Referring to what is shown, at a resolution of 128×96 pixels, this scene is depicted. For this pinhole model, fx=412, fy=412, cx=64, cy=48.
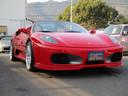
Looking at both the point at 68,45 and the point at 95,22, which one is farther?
the point at 95,22

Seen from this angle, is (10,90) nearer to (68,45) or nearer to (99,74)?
(68,45)

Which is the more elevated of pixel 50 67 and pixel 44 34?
pixel 44 34

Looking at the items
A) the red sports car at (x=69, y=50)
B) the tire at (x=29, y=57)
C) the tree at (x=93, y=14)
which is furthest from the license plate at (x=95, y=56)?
the tree at (x=93, y=14)

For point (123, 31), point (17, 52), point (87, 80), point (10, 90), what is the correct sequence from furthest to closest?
1. point (123, 31)
2. point (17, 52)
3. point (87, 80)
4. point (10, 90)

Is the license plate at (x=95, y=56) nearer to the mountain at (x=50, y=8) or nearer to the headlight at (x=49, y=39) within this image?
the headlight at (x=49, y=39)

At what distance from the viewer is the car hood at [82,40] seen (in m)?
7.57

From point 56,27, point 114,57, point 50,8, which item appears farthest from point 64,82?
point 50,8

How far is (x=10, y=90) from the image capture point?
249 inches

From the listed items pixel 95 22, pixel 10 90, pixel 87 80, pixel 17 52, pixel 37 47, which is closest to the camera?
pixel 10 90

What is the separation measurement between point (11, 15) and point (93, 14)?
1126 centimetres

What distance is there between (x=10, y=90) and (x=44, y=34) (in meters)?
1.92

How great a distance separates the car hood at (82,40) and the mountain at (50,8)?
53.9 m

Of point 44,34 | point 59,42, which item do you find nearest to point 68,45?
point 59,42

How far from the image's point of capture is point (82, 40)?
7.73 meters
